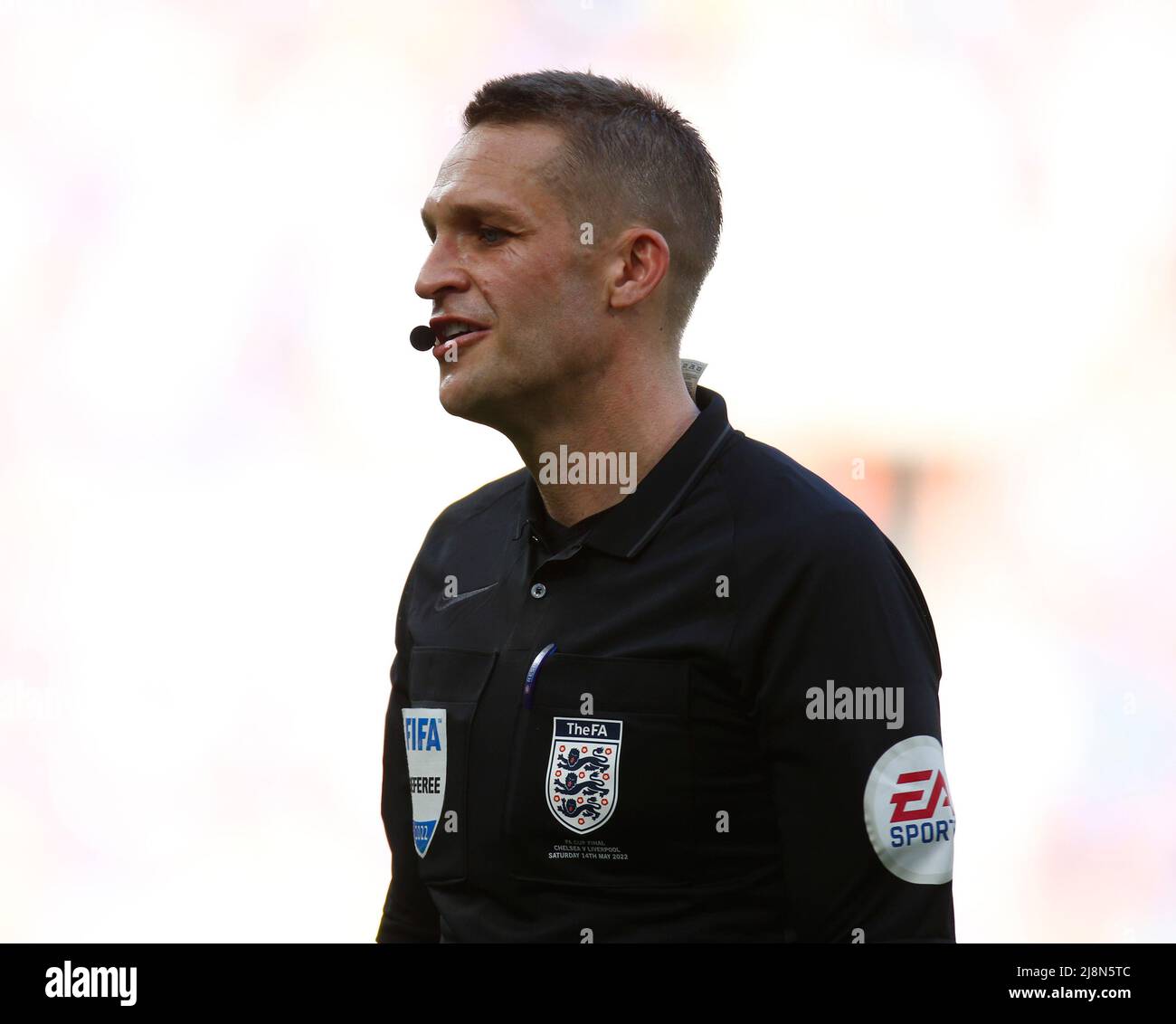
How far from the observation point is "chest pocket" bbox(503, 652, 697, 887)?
2207 mm

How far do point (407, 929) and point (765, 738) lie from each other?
0.97 meters

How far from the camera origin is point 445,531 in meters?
2.91

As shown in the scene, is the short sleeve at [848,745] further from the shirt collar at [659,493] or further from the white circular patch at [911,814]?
the shirt collar at [659,493]

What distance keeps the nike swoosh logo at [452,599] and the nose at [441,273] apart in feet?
1.96

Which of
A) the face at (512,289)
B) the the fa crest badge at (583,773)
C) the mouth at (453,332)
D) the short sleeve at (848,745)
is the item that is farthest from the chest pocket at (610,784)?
the mouth at (453,332)

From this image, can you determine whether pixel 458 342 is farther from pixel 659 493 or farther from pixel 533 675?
pixel 533 675

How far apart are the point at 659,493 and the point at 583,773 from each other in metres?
0.55

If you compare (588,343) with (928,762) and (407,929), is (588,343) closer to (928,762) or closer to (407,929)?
(928,762)

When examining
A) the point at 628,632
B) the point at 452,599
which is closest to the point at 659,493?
the point at 628,632

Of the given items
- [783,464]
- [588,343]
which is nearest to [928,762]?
[783,464]

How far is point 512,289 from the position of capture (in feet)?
7.97

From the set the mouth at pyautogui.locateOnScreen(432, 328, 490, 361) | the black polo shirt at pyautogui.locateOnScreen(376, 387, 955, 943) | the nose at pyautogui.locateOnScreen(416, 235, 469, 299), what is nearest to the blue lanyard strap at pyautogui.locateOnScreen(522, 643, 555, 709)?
the black polo shirt at pyautogui.locateOnScreen(376, 387, 955, 943)
